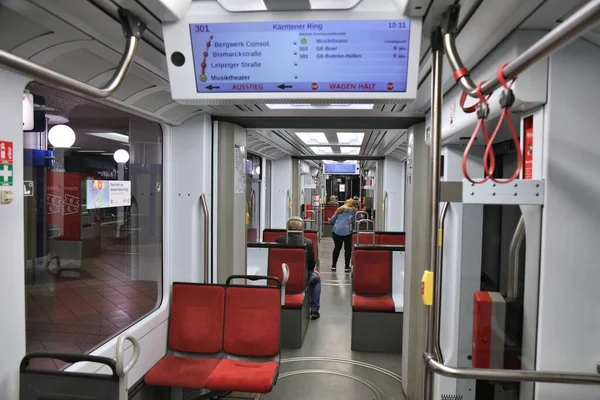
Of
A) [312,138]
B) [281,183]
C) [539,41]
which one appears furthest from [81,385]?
[281,183]

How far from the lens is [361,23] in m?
1.61

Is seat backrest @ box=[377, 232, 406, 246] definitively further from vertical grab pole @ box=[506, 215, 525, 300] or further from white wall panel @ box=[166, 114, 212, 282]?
vertical grab pole @ box=[506, 215, 525, 300]

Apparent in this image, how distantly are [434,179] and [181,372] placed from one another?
240 cm

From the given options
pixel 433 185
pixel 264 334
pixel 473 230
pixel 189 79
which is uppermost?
pixel 189 79

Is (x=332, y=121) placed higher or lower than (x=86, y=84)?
higher

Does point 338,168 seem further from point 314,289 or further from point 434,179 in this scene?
point 434,179

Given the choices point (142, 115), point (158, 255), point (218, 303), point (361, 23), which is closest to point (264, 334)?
point (218, 303)

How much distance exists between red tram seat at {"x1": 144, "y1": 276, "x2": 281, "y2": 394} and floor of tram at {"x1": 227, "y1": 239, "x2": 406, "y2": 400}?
0.59 m

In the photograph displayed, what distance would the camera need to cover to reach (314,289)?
550 centimetres

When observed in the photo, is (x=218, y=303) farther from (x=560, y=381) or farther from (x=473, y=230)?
(x=560, y=381)

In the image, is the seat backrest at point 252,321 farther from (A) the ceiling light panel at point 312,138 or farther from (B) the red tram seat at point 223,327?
(A) the ceiling light panel at point 312,138

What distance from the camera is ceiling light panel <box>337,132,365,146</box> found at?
18.0 feet

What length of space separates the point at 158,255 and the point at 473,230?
8.49 ft

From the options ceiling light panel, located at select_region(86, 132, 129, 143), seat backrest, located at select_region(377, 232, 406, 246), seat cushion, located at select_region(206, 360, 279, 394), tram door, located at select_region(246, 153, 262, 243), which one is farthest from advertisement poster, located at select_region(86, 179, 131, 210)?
ceiling light panel, located at select_region(86, 132, 129, 143)
